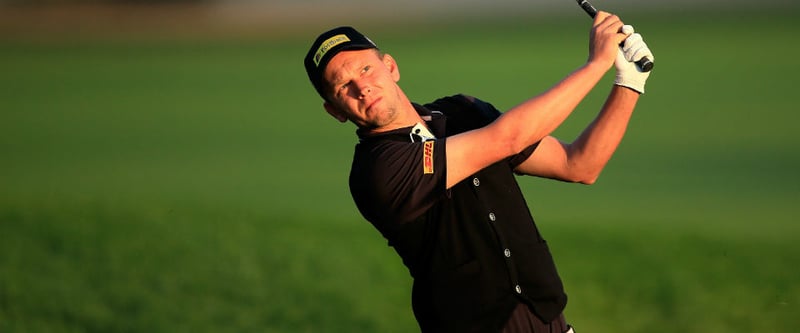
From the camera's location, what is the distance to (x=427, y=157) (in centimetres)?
537

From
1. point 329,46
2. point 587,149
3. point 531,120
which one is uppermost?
point 329,46

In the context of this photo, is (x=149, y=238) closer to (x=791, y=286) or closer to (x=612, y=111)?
(x=791, y=286)

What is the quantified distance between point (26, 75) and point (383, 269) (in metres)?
35.4

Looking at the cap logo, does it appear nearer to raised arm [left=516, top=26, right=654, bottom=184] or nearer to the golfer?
the golfer

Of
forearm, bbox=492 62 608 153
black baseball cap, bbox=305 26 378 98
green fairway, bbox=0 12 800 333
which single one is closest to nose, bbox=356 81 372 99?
black baseball cap, bbox=305 26 378 98

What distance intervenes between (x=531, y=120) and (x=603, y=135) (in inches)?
28.9

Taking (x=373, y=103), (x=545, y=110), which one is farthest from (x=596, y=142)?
(x=373, y=103)

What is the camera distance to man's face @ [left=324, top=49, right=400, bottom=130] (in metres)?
5.57

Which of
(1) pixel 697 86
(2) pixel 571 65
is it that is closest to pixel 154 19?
(2) pixel 571 65

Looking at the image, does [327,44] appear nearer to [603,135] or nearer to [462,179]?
[462,179]

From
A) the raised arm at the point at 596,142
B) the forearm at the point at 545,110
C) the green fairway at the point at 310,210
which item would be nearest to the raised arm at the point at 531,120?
the forearm at the point at 545,110

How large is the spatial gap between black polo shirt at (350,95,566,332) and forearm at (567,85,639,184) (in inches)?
19.5

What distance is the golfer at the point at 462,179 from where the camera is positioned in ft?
17.3

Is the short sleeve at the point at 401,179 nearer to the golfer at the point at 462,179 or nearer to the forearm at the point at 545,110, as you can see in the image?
the golfer at the point at 462,179
